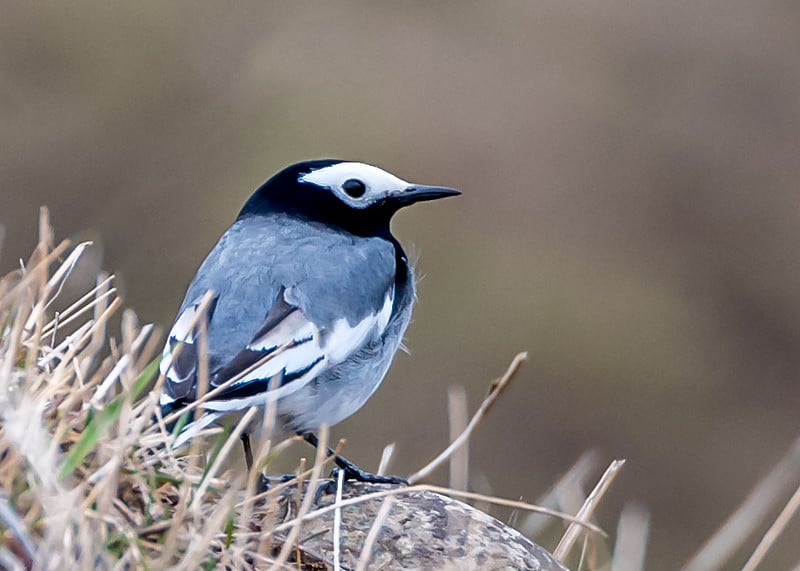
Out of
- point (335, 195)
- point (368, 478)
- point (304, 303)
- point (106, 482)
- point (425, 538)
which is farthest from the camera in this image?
point (335, 195)

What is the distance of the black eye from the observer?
6047 mm

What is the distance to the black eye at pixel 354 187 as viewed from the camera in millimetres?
6047

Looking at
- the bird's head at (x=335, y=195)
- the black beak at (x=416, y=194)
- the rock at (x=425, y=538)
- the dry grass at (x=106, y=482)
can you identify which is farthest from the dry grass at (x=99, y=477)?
the black beak at (x=416, y=194)

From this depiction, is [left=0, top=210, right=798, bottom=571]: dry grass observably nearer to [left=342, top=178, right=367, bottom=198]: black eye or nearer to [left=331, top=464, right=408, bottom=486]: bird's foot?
[left=331, top=464, right=408, bottom=486]: bird's foot

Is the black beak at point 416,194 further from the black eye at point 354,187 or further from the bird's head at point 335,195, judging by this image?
the black eye at point 354,187

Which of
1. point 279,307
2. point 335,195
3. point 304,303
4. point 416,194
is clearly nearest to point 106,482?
point 279,307

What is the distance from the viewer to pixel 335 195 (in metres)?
6.04

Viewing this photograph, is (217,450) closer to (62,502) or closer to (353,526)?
(62,502)

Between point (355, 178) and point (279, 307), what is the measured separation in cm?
124

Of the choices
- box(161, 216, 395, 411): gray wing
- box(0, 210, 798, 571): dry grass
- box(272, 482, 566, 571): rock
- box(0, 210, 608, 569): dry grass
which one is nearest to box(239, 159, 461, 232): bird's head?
box(161, 216, 395, 411): gray wing

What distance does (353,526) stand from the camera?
3811mm

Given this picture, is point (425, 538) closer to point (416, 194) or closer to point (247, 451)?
point (247, 451)

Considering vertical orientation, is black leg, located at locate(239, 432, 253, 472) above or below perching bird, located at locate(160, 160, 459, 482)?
below

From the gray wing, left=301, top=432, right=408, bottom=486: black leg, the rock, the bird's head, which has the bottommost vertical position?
left=301, top=432, right=408, bottom=486: black leg
